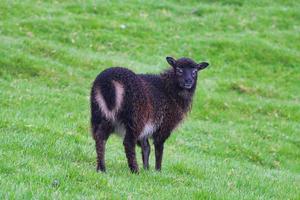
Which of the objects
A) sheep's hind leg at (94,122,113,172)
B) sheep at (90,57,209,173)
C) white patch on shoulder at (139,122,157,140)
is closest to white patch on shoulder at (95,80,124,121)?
sheep at (90,57,209,173)

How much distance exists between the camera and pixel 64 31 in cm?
2555

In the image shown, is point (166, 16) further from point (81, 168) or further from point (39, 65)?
point (81, 168)

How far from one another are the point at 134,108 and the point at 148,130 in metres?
0.93

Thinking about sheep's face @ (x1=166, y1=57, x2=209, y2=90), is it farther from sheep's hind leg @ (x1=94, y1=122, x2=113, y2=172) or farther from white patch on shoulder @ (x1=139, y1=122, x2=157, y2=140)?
sheep's hind leg @ (x1=94, y1=122, x2=113, y2=172)

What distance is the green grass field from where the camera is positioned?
9.59m

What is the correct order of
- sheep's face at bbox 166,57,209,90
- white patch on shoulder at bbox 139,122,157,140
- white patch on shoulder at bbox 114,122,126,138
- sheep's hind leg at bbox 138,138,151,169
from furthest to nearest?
1. sheep's face at bbox 166,57,209,90
2. sheep's hind leg at bbox 138,138,151,169
3. white patch on shoulder at bbox 139,122,157,140
4. white patch on shoulder at bbox 114,122,126,138

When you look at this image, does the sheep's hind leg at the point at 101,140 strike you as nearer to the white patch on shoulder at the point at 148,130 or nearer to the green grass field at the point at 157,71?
the green grass field at the point at 157,71

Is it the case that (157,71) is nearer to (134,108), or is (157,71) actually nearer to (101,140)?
(134,108)

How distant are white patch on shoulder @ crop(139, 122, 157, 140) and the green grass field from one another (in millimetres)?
698

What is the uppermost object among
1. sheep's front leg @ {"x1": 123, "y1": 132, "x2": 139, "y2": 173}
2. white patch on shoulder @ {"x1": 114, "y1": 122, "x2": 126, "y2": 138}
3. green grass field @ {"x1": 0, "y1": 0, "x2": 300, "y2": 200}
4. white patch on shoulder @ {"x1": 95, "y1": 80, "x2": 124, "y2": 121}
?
white patch on shoulder @ {"x1": 95, "y1": 80, "x2": 124, "y2": 121}

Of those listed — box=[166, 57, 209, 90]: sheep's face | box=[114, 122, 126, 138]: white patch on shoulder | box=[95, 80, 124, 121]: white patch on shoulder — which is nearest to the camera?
box=[95, 80, 124, 121]: white patch on shoulder

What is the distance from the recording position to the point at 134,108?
404 inches

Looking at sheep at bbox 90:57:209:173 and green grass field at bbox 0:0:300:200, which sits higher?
sheep at bbox 90:57:209:173

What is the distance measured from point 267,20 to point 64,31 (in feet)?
36.1
